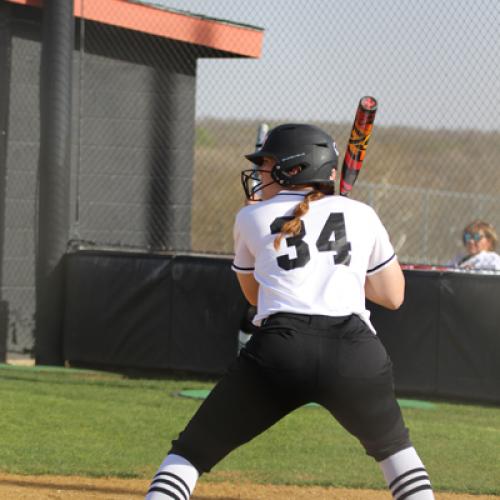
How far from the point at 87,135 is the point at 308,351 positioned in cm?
928

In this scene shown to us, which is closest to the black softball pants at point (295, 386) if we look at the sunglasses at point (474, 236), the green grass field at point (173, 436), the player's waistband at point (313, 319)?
the player's waistband at point (313, 319)

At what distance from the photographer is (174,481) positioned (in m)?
3.92

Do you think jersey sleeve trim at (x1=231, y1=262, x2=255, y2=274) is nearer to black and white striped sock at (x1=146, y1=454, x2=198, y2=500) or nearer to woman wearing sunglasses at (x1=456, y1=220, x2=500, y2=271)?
black and white striped sock at (x1=146, y1=454, x2=198, y2=500)

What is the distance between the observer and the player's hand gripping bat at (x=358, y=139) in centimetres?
604

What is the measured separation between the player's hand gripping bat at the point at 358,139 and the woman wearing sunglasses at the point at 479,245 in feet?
13.4

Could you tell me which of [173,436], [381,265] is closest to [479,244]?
[173,436]

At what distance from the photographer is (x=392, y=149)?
4656 cm

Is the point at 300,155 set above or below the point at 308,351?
above

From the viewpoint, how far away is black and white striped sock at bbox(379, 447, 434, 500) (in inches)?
158

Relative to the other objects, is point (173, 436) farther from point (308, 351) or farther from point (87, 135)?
point (87, 135)

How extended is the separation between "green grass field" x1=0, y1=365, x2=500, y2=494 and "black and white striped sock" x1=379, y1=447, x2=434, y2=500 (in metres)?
2.56

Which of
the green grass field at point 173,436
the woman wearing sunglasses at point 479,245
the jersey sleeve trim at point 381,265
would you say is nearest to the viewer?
the jersey sleeve trim at point 381,265

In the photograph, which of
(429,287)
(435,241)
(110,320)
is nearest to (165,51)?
(110,320)

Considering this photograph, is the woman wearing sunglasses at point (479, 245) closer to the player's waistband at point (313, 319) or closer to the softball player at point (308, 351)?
the softball player at point (308, 351)
